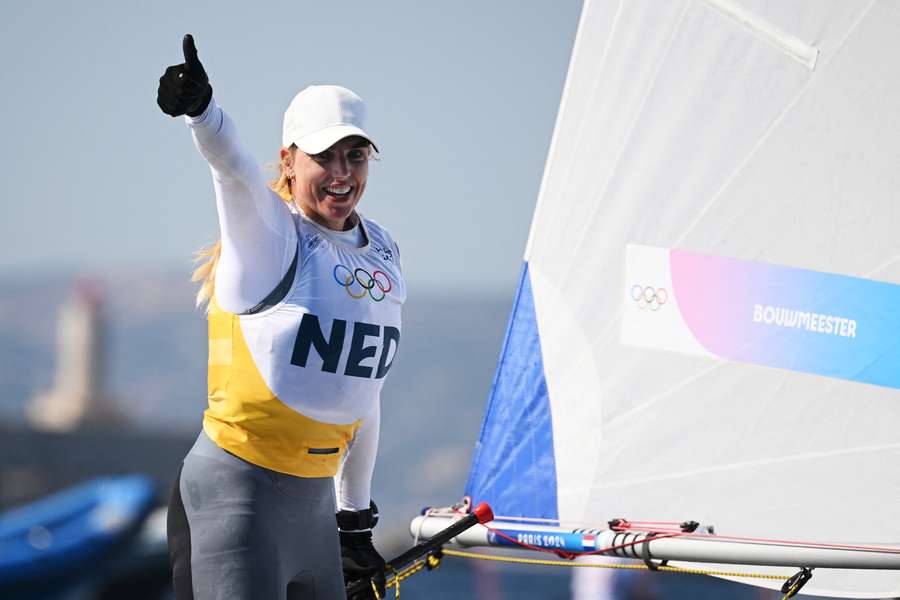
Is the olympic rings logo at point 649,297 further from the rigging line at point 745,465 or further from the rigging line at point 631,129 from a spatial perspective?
the rigging line at point 745,465

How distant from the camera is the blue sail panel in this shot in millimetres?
2557

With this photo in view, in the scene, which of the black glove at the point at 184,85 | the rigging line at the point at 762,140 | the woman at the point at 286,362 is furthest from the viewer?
the rigging line at the point at 762,140

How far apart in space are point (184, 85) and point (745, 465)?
1.43m

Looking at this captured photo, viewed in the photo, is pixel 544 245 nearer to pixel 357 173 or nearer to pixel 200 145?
pixel 357 173

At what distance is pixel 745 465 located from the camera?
232 centimetres

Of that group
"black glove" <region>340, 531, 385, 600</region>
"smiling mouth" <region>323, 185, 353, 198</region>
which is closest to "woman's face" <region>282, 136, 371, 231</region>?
"smiling mouth" <region>323, 185, 353, 198</region>

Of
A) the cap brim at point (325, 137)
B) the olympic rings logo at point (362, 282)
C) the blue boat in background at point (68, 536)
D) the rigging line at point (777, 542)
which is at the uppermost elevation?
the cap brim at point (325, 137)

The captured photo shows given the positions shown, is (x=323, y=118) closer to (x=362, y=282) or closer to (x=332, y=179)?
(x=332, y=179)

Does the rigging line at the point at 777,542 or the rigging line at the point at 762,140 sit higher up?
the rigging line at the point at 762,140

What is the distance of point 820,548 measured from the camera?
2066mm

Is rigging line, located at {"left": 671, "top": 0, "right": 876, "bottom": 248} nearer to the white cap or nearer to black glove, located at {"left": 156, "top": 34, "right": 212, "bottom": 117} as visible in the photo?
the white cap

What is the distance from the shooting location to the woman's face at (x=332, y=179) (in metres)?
1.66

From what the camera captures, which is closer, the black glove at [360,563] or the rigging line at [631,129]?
the black glove at [360,563]

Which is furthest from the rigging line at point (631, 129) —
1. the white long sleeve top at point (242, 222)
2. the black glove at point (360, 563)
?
the white long sleeve top at point (242, 222)
